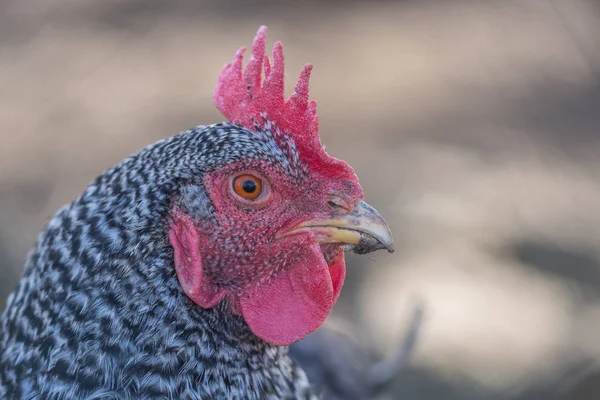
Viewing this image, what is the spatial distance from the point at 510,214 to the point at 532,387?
205 centimetres

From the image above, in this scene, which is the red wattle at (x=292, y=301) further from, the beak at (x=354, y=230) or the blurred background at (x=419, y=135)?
the blurred background at (x=419, y=135)

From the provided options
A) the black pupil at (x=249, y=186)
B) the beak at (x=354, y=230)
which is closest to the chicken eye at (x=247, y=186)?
the black pupil at (x=249, y=186)

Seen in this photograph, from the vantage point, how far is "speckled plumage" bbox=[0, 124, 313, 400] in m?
2.16

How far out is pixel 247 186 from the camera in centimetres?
224

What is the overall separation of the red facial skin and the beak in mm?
24

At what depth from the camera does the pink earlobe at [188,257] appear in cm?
217

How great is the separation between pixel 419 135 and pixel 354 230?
5.30 metres

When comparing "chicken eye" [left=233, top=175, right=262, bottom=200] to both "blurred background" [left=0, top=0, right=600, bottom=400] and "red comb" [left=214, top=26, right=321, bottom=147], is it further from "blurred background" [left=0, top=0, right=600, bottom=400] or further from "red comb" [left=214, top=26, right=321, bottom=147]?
"blurred background" [left=0, top=0, right=600, bottom=400]

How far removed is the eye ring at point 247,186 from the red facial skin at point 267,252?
13 mm

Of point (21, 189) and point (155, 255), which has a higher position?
point (21, 189)

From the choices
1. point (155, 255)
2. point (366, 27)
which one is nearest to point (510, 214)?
point (366, 27)

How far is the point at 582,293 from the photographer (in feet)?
18.6

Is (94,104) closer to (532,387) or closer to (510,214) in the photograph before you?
(510,214)

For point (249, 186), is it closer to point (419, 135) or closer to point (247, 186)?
point (247, 186)
